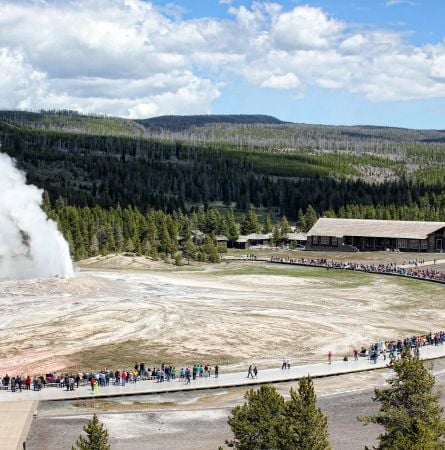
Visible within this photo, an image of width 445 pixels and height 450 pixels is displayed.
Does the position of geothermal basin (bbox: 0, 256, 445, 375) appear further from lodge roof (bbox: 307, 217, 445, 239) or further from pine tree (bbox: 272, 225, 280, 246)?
pine tree (bbox: 272, 225, 280, 246)

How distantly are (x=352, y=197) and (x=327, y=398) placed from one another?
140127 millimetres

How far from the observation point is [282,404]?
2302 centimetres

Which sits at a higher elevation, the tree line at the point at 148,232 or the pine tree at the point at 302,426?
the tree line at the point at 148,232

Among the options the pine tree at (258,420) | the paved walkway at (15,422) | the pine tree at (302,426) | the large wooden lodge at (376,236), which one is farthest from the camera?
the large wooden lodge at (376,236)

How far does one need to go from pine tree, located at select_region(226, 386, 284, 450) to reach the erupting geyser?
5388 cm

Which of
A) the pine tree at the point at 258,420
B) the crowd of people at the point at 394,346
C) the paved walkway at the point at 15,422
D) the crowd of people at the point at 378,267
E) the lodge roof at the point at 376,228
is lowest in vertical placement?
the paved walkway at the point at 15,422

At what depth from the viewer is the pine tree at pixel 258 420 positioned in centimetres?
2231

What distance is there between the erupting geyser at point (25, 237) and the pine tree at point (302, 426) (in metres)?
Result: 54.9

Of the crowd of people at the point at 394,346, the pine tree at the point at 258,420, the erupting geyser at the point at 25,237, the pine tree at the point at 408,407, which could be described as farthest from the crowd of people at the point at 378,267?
the pine tree at the point at 258,420

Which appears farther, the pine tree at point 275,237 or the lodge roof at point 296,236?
the pine tree at point 275,237

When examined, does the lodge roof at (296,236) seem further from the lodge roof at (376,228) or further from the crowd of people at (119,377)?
the crowd of people at (119,377)

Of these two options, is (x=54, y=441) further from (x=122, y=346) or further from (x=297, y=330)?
(x=297, y=330)

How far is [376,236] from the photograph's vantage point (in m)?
117

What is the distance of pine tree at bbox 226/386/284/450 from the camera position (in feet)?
73.2
